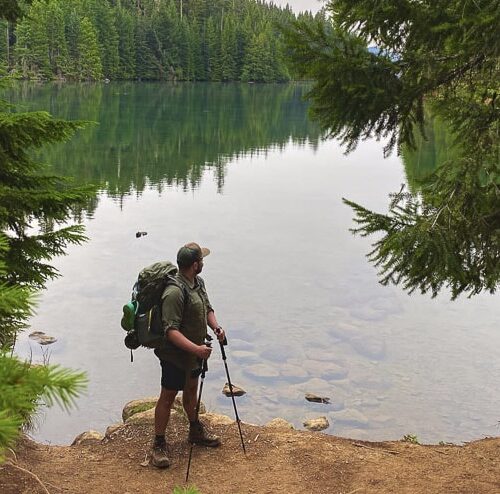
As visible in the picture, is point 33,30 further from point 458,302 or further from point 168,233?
point 458,302

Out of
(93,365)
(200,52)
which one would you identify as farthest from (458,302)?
(200,52)

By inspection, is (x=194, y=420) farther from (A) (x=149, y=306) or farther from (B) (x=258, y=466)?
(A) (x=149, y=306)

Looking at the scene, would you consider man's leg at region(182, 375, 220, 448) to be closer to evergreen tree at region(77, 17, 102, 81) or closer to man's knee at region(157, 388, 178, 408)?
man's knee at region(157, 388, 178, 408)

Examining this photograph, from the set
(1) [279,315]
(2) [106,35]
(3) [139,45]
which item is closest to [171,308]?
(1) [279,315]

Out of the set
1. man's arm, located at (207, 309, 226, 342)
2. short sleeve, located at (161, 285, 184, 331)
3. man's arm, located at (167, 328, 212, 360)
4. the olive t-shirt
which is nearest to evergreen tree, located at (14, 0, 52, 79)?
man's arm, located at (207, 309, 226, 342)

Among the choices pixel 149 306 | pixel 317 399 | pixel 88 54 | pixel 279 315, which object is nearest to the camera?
pixel 149 306

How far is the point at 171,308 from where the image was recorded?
5164 millimetres

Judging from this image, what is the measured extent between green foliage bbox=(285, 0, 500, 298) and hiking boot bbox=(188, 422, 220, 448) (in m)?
2.28

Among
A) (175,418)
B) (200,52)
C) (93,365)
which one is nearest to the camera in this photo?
(175,418)

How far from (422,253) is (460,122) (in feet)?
5.04

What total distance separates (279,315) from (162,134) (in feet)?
102

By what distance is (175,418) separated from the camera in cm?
682

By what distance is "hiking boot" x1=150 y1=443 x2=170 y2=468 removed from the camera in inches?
222

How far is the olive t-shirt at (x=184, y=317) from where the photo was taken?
5168mm
